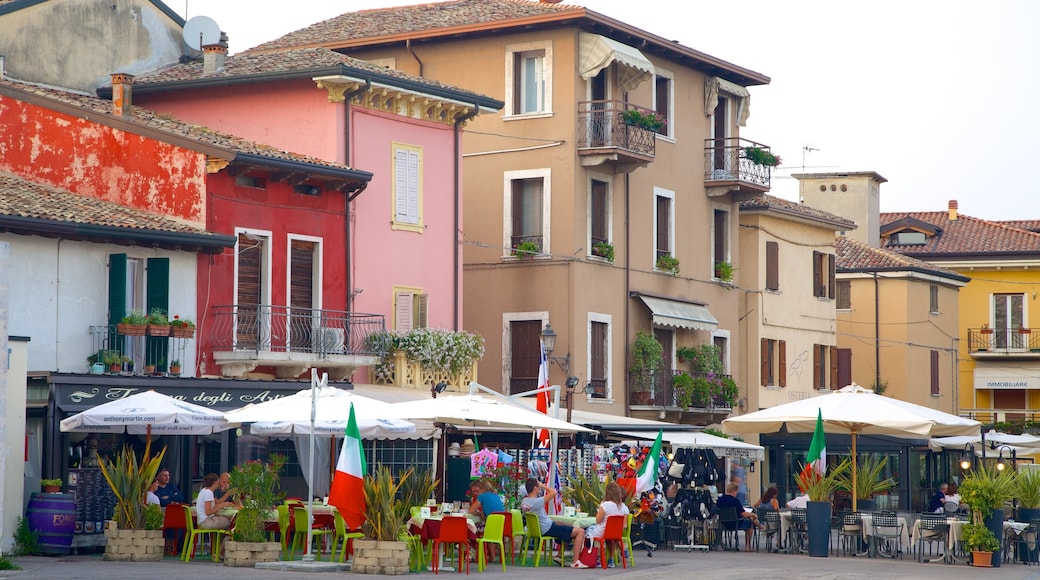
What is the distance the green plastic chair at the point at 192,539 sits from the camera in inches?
839

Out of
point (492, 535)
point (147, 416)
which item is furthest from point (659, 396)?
point (147, 416)

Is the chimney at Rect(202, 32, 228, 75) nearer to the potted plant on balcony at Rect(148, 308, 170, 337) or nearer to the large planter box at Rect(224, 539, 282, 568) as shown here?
the potted plant on balcony at Rect(148, 308, 170, 337)

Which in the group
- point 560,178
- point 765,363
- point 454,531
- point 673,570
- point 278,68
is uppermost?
point 278,68

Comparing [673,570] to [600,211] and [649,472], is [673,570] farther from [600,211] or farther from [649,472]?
[600,211]

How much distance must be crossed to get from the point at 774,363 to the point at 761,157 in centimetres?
670

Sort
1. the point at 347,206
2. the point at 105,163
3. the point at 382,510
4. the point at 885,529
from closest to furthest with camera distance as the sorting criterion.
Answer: the point at 382,510, the point at 885,529, the point at 105,163, the point at 347,206

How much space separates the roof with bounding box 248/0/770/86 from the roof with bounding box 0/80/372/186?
718cm

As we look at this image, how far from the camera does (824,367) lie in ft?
158

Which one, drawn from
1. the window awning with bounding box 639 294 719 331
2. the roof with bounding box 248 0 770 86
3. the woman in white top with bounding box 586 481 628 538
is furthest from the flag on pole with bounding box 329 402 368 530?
the window awning with bounding box 639 294 719 331

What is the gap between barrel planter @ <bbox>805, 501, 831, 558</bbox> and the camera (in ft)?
80.8

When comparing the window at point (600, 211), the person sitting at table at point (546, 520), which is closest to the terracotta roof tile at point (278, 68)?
the window at point (600, 211)

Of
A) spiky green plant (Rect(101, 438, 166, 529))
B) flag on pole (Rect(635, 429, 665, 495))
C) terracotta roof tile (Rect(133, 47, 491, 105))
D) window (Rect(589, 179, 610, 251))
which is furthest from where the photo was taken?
window (Rect(589, 179, 610, 251))

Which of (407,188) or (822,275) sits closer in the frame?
(407,188)

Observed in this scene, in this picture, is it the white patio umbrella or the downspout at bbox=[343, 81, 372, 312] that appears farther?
the downspout at bbox=[343, 81, 372, 312]
